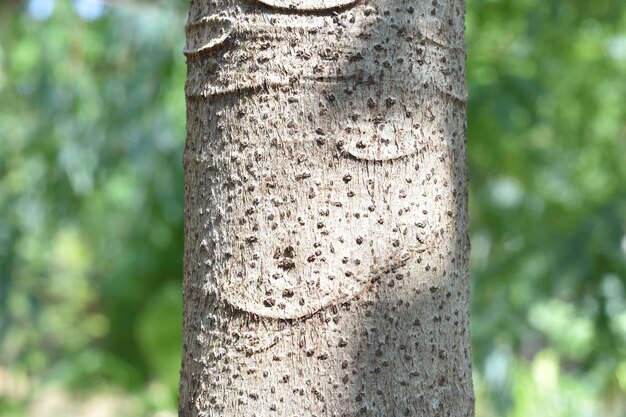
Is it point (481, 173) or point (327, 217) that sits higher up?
point (327, 217)

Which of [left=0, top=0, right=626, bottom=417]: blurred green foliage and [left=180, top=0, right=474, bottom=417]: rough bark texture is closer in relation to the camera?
[left=180, top=0, right=474, bottom=417]: rough bark texture

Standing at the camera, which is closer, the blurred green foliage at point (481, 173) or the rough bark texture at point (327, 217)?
the rough bark texture at point (327, 217)

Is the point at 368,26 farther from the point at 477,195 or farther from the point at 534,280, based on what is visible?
the point at 477,195

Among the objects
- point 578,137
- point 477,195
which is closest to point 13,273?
point 477,195

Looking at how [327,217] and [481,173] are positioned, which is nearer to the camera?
[327,217]
